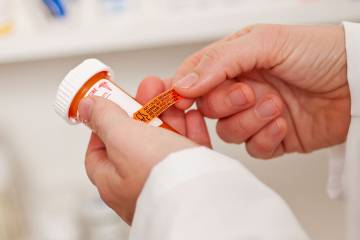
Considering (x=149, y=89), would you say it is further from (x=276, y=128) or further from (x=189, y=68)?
(x=276, y=128)

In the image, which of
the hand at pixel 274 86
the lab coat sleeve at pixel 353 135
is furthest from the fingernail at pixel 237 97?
the lab coat sleeve at pixel 353 135

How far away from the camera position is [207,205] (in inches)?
13.6

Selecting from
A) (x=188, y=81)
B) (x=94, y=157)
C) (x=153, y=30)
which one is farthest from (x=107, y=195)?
(x=153, y=30)

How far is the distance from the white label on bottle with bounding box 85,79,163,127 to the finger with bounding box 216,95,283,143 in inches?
6.4

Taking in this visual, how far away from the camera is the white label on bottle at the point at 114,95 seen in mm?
463

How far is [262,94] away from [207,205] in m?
0.30

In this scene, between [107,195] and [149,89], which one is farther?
[149,89]

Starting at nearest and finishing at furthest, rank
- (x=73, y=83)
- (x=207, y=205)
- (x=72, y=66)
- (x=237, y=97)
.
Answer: (x=207, y=205)
(x=73, y=83)
(x=237, y=97)
(x=72, y=66)

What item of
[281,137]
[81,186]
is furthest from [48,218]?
[281,137]

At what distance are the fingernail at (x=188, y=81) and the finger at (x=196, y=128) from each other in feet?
0.22

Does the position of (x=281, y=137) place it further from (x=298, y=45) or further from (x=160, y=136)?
(x=160, y=136)

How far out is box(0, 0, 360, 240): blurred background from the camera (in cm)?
65

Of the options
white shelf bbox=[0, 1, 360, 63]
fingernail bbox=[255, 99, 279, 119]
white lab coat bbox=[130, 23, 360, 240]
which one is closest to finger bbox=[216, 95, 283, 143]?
fingernail bbox=[255, 99, 279, 119]

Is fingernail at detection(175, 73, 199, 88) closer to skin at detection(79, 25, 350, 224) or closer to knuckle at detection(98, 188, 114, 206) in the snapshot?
skin at detection(79, 25, 350, 224)
